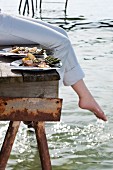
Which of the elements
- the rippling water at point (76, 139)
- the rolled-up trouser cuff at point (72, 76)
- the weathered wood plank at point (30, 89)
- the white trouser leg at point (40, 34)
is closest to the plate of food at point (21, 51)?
the white trouser leg at point (40, 34)

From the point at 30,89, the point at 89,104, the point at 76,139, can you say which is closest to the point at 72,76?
the point at 89,104

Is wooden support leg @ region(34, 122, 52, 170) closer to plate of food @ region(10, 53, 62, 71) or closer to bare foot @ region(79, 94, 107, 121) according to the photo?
plate of food @ region(10, 53, 62, 71)

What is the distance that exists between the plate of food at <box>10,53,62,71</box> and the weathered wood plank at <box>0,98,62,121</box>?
18cm

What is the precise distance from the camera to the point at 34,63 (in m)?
3.26

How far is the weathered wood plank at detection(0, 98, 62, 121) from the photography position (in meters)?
3.13

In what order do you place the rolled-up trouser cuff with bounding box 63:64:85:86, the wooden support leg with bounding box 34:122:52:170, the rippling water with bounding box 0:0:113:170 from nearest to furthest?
the wooden support leg with bounding box 34:122:52:170
the rolled-up trouser cuff with bounding box 63:64:85:86
the rippling water with bounding box 0:0:113:170

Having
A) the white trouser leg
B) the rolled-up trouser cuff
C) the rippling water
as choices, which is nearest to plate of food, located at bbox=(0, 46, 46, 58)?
the white trouser leg

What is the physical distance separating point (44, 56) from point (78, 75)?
36 centimetres

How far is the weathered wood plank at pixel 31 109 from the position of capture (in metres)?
3.13

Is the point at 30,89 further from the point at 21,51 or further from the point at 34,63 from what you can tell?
the point at 21,51

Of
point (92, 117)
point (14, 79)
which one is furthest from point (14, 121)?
point (92, 117)

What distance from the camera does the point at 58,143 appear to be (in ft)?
16.2

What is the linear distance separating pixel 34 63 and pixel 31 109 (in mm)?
280

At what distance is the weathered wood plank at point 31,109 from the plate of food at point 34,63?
0.18 metres
